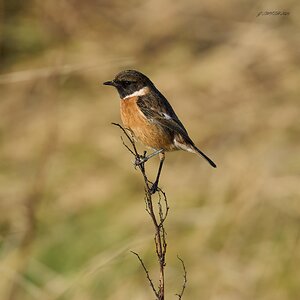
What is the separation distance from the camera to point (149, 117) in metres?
4.46

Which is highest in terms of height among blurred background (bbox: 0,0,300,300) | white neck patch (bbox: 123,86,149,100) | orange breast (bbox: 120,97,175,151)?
blurred background (bbox: 0,0,300,300)

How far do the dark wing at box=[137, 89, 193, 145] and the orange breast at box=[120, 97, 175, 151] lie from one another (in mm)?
25

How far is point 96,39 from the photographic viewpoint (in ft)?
33.6

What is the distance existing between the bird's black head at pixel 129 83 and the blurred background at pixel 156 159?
440 millimetres

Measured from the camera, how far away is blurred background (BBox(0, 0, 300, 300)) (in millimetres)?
6703

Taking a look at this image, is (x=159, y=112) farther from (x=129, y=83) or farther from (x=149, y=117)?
(x=129, y=83)

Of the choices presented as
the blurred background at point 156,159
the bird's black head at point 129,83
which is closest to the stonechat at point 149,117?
the bird's black head at point 129,83

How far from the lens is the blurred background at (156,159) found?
6.70m

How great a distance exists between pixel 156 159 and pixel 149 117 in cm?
400

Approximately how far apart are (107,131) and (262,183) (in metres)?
2.85

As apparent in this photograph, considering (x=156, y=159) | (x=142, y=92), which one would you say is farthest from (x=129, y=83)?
(x=156, y=159)

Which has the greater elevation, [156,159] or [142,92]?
[156,159]

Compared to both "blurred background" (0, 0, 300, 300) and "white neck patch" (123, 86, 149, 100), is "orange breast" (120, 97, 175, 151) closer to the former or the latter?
"white neck patch" (123, 86, 149, 100)

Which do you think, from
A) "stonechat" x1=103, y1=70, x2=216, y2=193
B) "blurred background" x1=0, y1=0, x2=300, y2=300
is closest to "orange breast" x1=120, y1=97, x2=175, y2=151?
"stonechat" x1=103, y1=70, x2=216, y2=193
